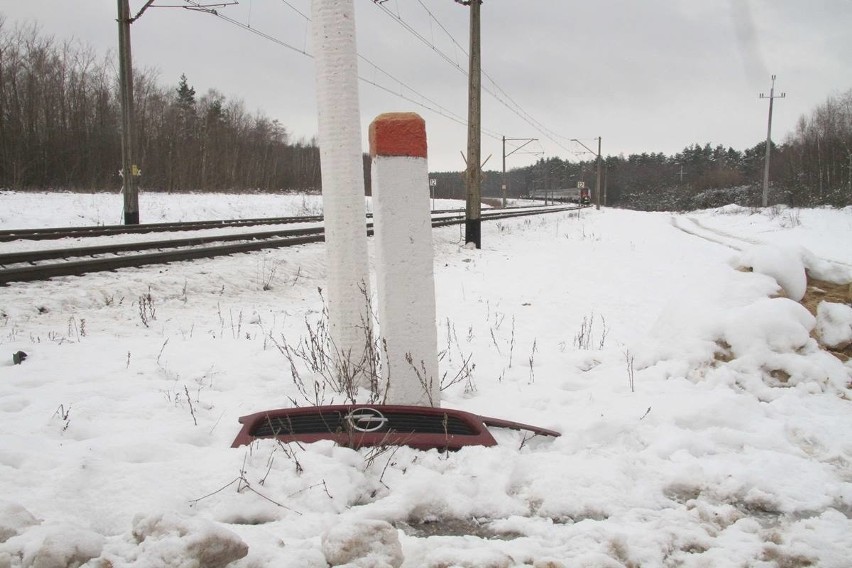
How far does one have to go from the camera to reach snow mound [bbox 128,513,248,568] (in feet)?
5.57

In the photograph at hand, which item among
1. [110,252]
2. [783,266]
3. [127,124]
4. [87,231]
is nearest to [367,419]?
[783,266]

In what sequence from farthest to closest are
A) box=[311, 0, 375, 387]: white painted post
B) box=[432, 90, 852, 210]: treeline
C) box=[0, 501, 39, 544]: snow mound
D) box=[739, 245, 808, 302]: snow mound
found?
box=[432, 90, 852, 210]: treeline < box=[739, 245, 808, 302]: snow mound < box=[311, 0, 375, 387]: white painted post < box=[0, 501, 39, 544]: snow mound

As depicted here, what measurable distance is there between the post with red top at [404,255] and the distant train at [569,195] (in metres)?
60.0

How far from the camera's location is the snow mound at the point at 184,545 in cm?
170

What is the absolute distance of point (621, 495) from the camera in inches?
94.0

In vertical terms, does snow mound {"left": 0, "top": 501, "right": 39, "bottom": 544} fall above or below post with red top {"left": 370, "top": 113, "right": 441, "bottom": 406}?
below

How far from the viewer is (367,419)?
2824mm

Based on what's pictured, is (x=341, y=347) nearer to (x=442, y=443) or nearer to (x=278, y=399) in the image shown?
(x=278, y=399)

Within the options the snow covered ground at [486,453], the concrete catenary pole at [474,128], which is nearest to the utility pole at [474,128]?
the concrete catenary pole at [474,128]

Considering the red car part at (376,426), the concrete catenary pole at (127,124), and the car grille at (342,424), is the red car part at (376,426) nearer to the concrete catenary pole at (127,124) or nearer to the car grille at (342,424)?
the car grille at (342,424)

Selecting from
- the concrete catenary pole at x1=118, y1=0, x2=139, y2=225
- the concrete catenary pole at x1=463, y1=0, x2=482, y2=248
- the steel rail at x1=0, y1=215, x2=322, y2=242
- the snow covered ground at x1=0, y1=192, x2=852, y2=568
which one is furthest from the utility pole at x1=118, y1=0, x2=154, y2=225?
the snow covered ground at x1=0, y1=192, x2=852, y2=568

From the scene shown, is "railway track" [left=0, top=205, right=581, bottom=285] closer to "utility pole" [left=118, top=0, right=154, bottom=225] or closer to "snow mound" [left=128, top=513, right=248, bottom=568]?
"utility pole" [left=118, top=0, right=154, bottom=225]

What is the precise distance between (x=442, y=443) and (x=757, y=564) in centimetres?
139

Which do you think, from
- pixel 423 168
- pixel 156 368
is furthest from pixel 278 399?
pixel 423 168
